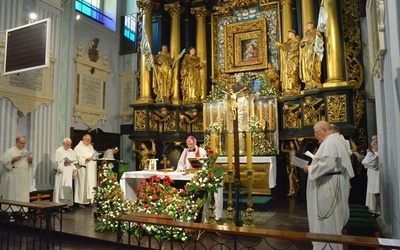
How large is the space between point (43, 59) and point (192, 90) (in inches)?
237

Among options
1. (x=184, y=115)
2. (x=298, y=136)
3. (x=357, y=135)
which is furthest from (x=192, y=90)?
(x=357, y=135)

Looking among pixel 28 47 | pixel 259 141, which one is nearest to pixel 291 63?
pixel 259 141

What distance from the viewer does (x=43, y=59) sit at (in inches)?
219

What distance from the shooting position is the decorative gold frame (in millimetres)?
10625

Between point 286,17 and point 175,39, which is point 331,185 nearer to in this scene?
point 286,17

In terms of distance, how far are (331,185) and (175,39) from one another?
8.87 meters

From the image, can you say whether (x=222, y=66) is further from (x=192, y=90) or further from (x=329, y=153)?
(x=329, y=153)

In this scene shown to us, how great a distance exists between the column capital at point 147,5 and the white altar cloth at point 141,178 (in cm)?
731

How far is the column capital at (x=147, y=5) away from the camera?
11.6 m

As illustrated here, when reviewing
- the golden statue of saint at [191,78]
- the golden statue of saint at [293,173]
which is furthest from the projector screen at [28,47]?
A: the golden statue of saint at [293,173]

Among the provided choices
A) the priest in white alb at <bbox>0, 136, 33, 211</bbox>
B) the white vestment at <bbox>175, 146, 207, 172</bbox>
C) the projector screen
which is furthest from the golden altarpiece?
the projector screen

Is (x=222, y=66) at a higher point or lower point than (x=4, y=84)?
higher

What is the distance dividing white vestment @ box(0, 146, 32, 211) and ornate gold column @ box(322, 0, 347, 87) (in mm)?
7727

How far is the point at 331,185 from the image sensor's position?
4.06m
